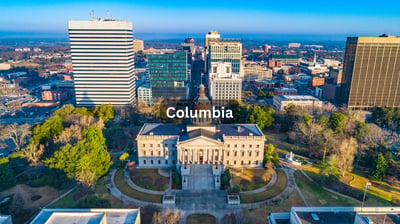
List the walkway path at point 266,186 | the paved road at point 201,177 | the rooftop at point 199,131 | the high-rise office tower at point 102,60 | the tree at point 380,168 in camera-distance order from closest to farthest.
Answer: the walkway path at point 266,186
the paved road at point 201,177
the tree at point 380,168
the rooftop at point 199,131
the high-rise office tower at point 102,60

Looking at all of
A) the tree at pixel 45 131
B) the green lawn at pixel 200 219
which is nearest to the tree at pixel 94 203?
the green lawn at pixel 200 219

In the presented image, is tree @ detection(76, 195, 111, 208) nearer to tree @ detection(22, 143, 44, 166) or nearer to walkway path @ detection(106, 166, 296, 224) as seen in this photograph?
walkway path @ detection(106, 166, 296, 224)

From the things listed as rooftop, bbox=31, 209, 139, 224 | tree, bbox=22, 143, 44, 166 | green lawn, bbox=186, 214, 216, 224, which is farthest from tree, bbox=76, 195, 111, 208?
tree, bbox=22, 143, 44, 166

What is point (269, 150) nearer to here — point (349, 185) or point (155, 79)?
point (349, 185)

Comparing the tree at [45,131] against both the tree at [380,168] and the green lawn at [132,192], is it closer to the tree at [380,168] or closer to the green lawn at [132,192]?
the green lawn at [132,192]

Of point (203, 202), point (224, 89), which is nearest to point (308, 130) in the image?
point (203, 202)

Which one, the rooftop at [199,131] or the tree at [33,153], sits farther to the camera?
the rooftop at [199,131]

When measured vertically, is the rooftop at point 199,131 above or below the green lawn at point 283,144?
above
